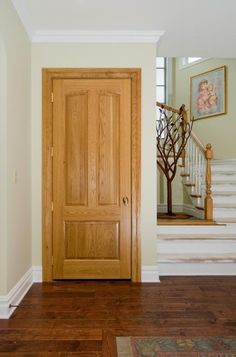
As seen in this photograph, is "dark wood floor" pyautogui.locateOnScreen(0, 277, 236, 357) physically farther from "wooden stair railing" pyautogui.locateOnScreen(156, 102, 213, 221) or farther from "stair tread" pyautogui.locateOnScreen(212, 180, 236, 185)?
"stair tread" pyautogui.locateOnScreen(212, 180, 236, 185)

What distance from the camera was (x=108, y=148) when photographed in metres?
3.36

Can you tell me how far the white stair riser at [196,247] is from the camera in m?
3.60

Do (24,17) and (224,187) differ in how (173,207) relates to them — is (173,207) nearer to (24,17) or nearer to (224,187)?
(224,187)

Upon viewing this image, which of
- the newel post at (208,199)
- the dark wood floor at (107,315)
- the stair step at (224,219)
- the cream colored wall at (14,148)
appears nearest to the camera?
the dark wood floor at (107,315)

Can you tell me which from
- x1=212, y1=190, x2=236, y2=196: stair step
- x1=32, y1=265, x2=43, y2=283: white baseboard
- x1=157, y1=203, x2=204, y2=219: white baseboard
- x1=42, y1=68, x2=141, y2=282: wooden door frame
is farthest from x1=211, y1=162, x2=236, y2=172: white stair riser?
x1=32, y1=265, x2=43, y2=283: white baseboard

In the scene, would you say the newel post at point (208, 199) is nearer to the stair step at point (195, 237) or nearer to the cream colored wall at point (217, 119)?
the stair step at point (195, 237)

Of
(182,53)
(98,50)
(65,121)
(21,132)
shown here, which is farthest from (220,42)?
(21,132)

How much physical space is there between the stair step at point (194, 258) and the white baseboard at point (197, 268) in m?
0.04

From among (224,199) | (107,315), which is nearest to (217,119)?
(224,199)

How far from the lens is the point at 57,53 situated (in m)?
3.35

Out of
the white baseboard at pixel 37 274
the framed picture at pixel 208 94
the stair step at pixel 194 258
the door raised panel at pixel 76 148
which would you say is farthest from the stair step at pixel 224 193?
the white baseboard at pixel 37 274

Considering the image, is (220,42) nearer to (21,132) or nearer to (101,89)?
(101,89)

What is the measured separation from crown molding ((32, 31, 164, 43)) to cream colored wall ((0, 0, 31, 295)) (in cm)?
23

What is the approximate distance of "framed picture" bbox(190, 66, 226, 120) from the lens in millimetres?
6219
